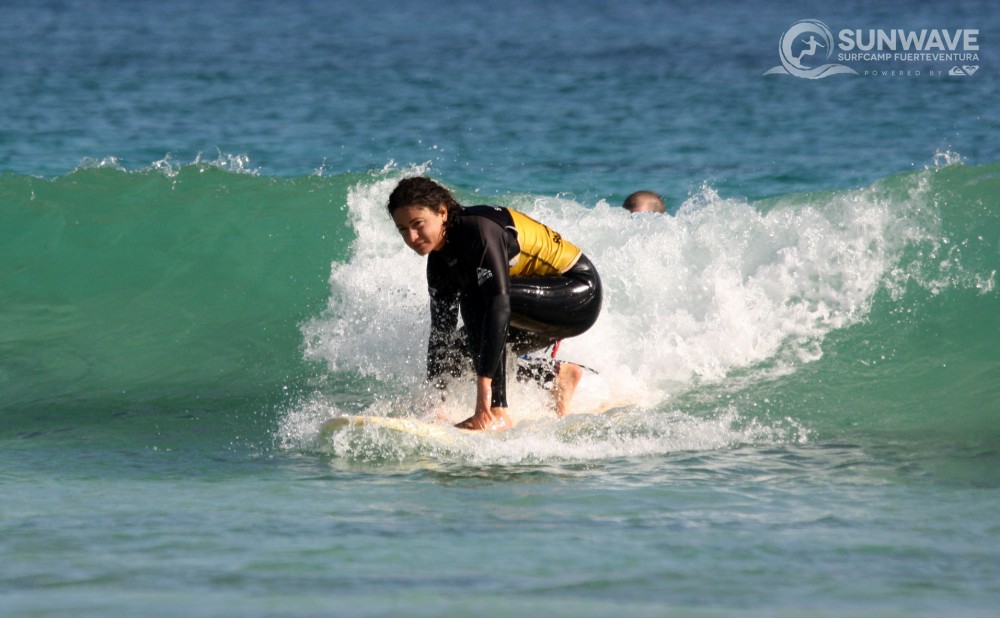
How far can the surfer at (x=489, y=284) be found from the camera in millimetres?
5676

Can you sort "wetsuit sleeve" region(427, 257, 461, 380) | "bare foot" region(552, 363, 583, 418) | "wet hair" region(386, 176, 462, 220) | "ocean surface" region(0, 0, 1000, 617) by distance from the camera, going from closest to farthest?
"ocean surface" region(0, 0, 1000, 617) → "wet hair" region(386, 176, 462, 220) → "wetsuit sleeve" region(427, 257, 461, 380) → "bare foot" region(552, 363, 583, 418)

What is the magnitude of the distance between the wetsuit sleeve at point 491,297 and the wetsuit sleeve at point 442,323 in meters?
0.32

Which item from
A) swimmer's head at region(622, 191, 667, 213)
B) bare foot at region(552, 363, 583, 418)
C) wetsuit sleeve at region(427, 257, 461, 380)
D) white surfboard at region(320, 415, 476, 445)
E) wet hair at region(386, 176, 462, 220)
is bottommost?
white surfboard at region(320, 415, 476, 445)

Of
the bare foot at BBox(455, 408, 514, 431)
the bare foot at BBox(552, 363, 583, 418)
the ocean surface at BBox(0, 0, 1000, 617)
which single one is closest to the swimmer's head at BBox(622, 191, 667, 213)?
the ocean surface at BBox(0, 0, 1000, 617)

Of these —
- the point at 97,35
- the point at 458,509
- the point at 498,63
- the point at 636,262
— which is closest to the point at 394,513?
the point at 458,509

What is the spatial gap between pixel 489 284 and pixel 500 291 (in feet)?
0.19

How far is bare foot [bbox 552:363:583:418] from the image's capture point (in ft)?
21.4

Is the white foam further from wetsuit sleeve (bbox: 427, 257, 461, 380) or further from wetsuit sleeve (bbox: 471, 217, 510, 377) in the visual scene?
wetsuit sleeve (bbox: 471, 217, 510, 377)

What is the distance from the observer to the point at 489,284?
573 cm

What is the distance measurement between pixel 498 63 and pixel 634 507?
1958 cm

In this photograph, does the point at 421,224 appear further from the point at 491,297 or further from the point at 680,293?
the point at 680,293

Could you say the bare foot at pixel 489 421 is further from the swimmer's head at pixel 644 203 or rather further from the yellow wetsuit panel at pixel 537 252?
the swimmer's head at pixel 644 203

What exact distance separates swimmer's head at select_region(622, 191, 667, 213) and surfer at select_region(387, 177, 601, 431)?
3629 mm

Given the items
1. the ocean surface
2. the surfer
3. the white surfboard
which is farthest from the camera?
the white surfboard
